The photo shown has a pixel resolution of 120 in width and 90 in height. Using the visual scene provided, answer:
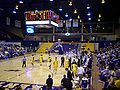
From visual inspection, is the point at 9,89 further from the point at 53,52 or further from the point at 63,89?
the point at 53,52

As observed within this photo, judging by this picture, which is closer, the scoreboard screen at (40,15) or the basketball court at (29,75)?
the basketball court at (29,75)

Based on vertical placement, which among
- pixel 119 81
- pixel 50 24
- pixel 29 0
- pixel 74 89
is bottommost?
pixel 74 89

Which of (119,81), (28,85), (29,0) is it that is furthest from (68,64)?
(29,0)

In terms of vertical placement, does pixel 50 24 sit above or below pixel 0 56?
above

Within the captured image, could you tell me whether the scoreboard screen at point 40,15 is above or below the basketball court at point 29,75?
above

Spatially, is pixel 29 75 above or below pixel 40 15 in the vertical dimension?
below

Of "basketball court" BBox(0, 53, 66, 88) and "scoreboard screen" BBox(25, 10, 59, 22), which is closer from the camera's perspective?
"basketball court" BBox(0, 53, 66, 88)

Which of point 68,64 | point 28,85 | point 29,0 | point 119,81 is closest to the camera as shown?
point 119,81

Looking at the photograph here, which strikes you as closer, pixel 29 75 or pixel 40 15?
pixel 29 75

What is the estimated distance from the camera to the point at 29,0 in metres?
32.1

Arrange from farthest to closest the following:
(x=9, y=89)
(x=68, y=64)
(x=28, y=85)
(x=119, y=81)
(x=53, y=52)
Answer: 1. (x=53, y=52)
2. (x=68, y=64)
3. (x=28, y=85)
4. (x=9, y=89)
5. (x=119, y=81)

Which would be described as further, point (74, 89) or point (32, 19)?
point (32, 19)

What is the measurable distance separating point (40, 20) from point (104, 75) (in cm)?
2048

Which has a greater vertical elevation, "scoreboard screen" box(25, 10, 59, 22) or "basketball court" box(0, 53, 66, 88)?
"scoreboard screen" box(25, 10, 59, 22)
